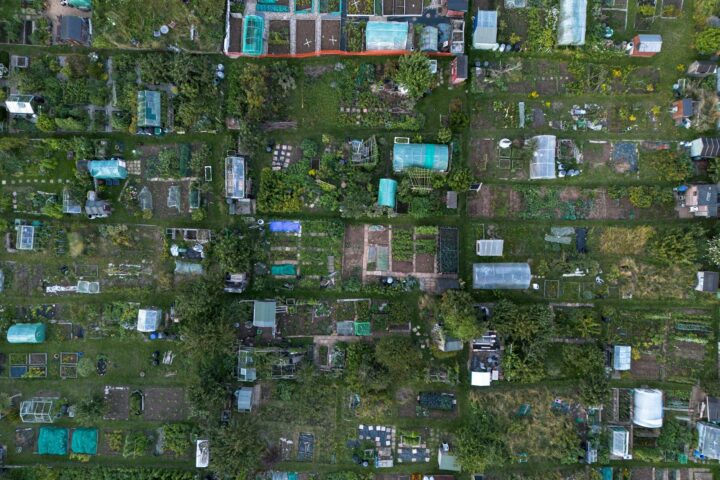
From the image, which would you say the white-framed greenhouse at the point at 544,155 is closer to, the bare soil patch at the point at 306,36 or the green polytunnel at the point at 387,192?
the green polytunnel at the point at 387,192

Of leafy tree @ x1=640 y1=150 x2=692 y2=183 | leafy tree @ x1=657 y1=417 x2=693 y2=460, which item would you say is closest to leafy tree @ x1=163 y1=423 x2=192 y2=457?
leafy tree @ x1=657 y1=417 x2=693 y2=460

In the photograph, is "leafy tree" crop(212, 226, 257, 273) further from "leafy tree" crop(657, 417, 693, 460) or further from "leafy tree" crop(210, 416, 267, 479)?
"leafy tree" crop(657, 417, 693, 460)

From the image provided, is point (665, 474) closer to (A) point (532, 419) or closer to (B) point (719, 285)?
(A) point (532, 419)

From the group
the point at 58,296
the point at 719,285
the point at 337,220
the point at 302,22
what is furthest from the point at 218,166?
the point at 719,285

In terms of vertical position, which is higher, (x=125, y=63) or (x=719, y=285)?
(x=125, y=63)

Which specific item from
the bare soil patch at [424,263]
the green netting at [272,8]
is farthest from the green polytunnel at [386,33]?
the bare soil patch at [424,263]

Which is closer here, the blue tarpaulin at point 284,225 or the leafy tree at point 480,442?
the leafy tree at point 480,442
